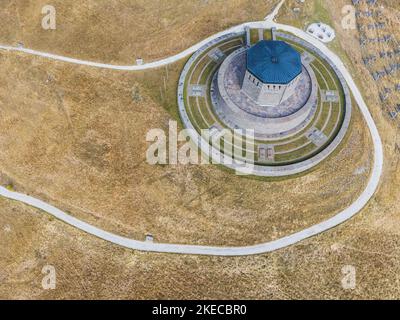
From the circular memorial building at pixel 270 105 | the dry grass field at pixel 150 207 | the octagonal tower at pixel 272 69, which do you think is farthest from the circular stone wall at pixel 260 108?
the dry grass field at pixel 150 207

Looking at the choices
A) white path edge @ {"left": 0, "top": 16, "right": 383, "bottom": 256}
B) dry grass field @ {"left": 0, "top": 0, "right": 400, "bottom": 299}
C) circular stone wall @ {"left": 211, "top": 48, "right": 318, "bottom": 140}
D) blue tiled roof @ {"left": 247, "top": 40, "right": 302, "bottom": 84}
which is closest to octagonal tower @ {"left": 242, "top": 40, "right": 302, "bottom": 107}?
blue tiled roof @ {"left": 247, "top": 40, "right": 302, "bottom": 84}

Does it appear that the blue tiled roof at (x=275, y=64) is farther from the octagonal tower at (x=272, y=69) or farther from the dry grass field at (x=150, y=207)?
the dry grass field at (x=150, y=207)

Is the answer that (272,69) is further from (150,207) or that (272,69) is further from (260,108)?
(150,207)

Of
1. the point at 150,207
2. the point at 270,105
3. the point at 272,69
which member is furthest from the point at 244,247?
the point at 272,69

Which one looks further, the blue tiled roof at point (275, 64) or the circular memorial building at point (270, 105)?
the circular memorial building at point (270, 105)

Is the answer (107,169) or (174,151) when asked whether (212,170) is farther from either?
(107,169)

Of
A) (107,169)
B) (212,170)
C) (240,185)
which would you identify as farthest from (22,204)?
(240,185)

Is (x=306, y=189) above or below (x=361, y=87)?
below
